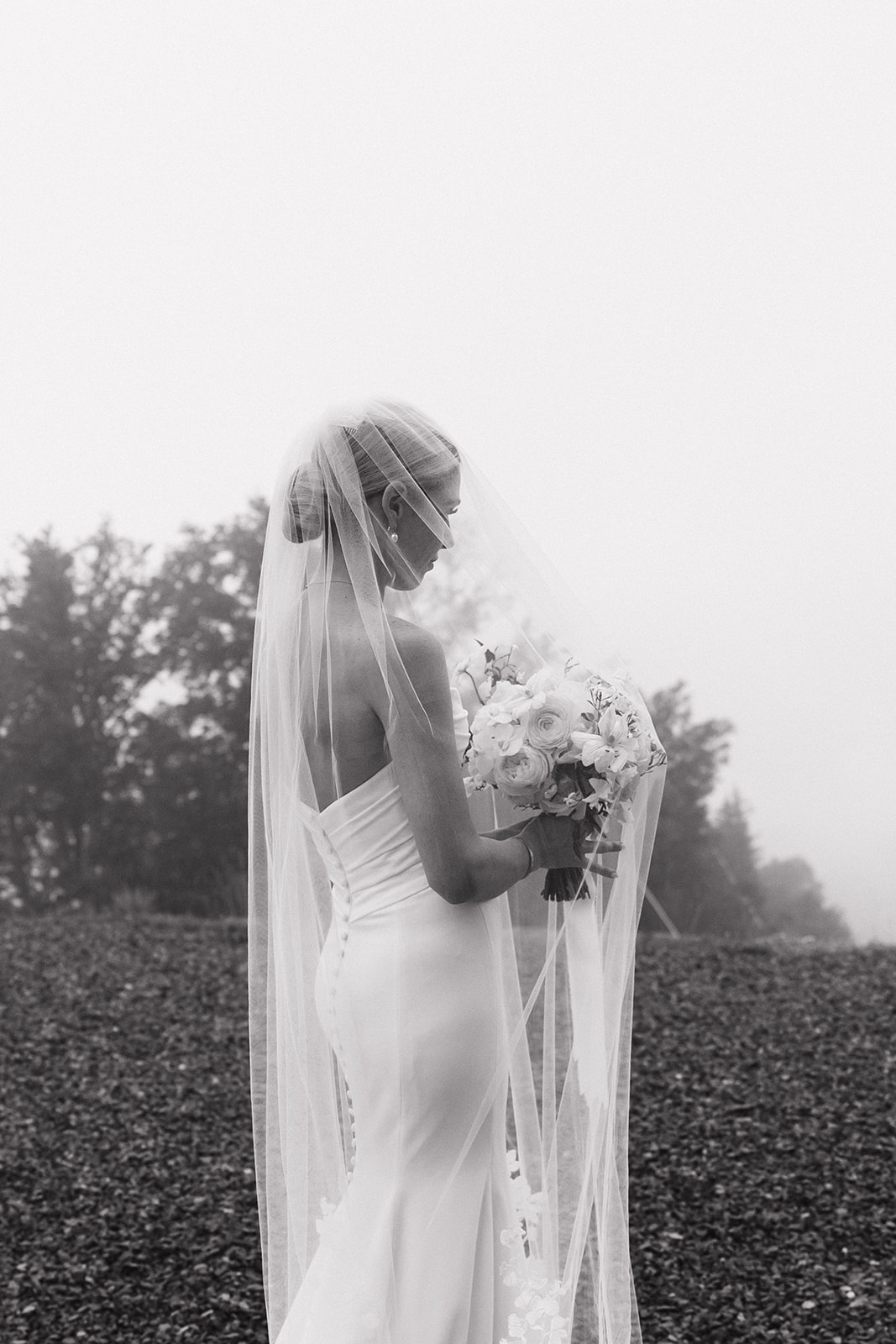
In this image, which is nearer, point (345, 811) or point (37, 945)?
point (345, 811)

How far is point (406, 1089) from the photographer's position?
265cm

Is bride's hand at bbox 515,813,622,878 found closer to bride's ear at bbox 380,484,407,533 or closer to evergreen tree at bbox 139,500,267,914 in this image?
bride's ear at bbox 380,484,407,533

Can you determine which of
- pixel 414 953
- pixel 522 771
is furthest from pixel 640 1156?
pixel 522 771

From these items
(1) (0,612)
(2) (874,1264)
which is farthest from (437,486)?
(1) (0,612)

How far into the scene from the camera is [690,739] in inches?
463

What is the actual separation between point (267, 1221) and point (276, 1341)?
1.07 feet

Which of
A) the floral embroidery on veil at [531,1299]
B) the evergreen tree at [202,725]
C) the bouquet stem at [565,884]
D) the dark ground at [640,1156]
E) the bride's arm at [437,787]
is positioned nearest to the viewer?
the bride's arm at [437,787]

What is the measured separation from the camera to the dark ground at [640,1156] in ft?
14.1

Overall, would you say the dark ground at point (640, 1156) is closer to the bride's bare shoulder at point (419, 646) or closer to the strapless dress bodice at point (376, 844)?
the strapless dress bodice at point (376, 844)

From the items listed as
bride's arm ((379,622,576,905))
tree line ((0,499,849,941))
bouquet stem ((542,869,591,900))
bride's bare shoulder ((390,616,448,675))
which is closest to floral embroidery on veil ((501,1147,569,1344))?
bouquet stem ((542,869,591,900))

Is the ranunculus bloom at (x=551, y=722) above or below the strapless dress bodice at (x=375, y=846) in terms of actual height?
above

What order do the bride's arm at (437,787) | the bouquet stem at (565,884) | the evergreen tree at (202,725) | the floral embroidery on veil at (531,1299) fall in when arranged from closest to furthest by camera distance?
the bride's arm at (437,787) → the floral embroidery on veil at (531,1299) → the bouquet stem at (565,884) → the evergreen tree at (202,725)

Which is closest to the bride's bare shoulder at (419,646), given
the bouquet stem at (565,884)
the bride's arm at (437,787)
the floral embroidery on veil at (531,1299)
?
the bride's arm at (437,787)

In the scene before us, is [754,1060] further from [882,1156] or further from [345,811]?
[345,811]
